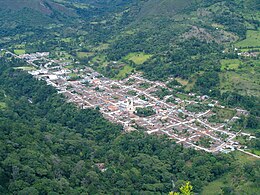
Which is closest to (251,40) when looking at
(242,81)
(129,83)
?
(242,81)

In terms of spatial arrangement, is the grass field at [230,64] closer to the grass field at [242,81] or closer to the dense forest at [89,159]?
the grass field at [242,81]

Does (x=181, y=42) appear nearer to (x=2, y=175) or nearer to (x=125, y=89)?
(x=125, y=89)

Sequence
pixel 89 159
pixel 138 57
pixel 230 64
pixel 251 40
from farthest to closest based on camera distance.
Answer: pixel 251 40 → pixel 138 57 → pixel 230 64 → pixel 89 159

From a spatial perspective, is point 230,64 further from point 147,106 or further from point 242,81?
point 147,106

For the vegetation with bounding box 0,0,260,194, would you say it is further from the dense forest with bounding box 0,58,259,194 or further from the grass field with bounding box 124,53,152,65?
the grass field with bounding box 124,53,152,65

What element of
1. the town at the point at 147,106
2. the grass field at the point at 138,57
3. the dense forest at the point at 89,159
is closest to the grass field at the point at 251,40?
the grass field at the point at 138,57

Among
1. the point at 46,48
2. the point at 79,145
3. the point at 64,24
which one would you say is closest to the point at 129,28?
the point at 46,48
